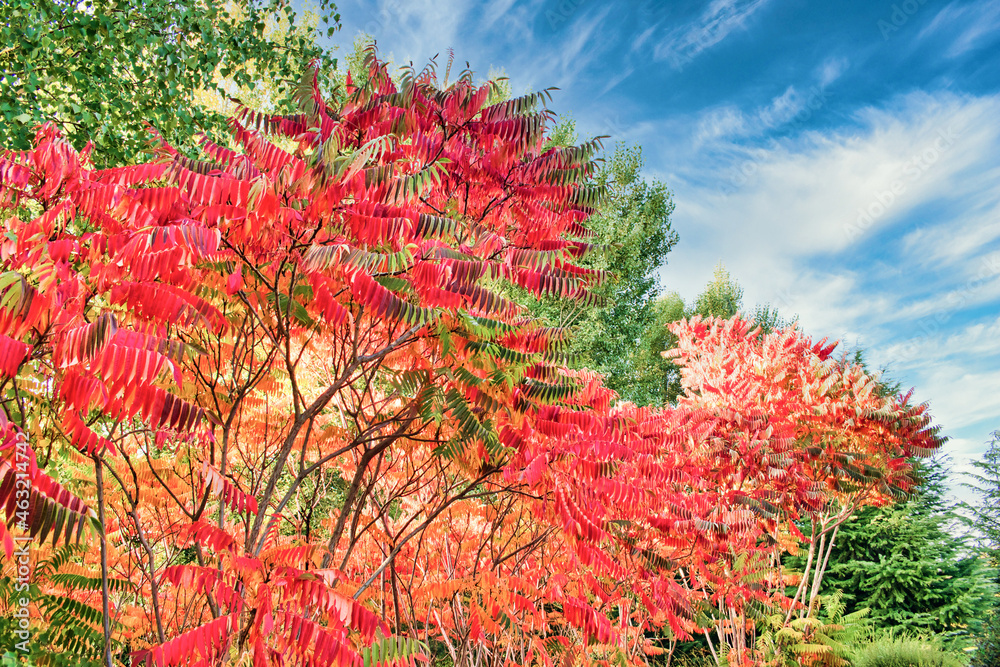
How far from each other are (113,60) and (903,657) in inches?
609

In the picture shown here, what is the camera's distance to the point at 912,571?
14125 mm

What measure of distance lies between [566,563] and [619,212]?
16397mm

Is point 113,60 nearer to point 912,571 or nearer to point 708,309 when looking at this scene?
point 912,571

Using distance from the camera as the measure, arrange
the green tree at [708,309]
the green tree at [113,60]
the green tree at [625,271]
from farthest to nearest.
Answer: the green tree at [708,309] < the green tree at [625,271] < the green tree at [113,60]

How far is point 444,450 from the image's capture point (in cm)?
423

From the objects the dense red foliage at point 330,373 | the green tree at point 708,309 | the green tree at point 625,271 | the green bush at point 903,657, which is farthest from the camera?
the green tree at point 708,309

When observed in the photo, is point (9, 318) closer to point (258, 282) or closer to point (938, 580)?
point (258, 282)

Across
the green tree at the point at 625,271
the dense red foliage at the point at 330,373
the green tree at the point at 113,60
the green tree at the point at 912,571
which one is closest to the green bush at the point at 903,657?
the green tree at the point at 912,571

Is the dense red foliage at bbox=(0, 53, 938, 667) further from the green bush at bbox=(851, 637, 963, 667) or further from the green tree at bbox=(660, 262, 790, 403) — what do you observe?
the green tree at bbox=(660, 262, 790, 403)

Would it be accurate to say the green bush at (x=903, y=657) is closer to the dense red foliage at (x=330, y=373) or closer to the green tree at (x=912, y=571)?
the green tree at (x=912, y=571)

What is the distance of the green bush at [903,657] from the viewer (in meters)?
10.3

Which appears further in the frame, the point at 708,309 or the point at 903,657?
the point at 708,309

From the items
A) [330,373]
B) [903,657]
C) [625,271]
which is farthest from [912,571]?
[330,373]

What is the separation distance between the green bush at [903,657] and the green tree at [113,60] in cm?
1350
